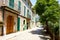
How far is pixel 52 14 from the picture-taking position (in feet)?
51.0

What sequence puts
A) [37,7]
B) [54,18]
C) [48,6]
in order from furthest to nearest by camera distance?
1. [37,7]
2. [48,6]
3. [54,18]

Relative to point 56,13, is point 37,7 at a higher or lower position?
higher

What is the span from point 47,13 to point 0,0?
20.8 feet

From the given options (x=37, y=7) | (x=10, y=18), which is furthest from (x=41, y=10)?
(x=10, y=18)

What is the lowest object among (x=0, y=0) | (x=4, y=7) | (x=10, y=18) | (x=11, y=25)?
(x=11, y=25)

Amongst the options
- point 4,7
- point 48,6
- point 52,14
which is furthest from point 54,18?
point 4,7

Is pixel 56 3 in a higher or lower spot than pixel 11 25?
higher

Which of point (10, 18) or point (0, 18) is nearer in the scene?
point (0, 18)

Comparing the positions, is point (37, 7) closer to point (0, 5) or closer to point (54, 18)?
point (54, 18)

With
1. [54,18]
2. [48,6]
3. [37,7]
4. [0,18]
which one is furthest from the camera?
[37,7]

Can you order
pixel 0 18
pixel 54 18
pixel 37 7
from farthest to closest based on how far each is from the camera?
pixel 37 7 < pixel 54 18 < pixel 0 18

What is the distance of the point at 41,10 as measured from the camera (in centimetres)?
1789

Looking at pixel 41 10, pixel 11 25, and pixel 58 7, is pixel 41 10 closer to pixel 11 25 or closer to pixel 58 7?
pixel 58 7

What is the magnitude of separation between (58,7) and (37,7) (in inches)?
128
